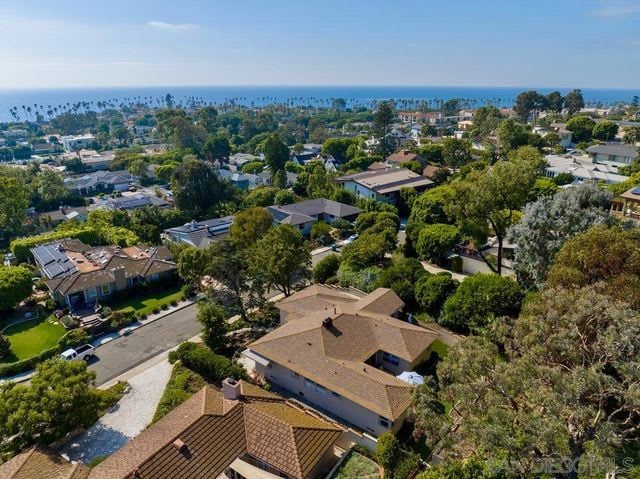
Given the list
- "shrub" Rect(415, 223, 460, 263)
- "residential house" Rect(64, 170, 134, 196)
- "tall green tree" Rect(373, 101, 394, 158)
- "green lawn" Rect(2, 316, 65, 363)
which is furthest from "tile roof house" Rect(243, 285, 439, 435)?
"tall green tree" Rect(373, 101, 394, 158)

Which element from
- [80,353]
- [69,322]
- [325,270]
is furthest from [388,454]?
[69,322]

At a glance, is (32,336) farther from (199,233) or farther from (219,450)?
(219,450)

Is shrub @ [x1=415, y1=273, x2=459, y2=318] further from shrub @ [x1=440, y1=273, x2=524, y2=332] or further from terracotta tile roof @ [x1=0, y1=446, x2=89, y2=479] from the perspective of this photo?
terracotta tile roof @ [x1=0, y1=446, x2=89, y2=479]

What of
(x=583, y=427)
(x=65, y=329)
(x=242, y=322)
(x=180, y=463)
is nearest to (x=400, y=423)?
(x=583, y=427)

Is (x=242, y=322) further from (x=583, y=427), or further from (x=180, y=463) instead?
(x=583, y=427)

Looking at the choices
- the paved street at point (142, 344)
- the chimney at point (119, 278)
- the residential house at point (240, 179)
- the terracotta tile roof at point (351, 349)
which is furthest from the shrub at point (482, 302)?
the residential house at point (240, 179)

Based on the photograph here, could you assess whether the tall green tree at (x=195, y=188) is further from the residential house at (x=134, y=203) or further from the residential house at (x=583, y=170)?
the residential house at (x=583, y=170)
